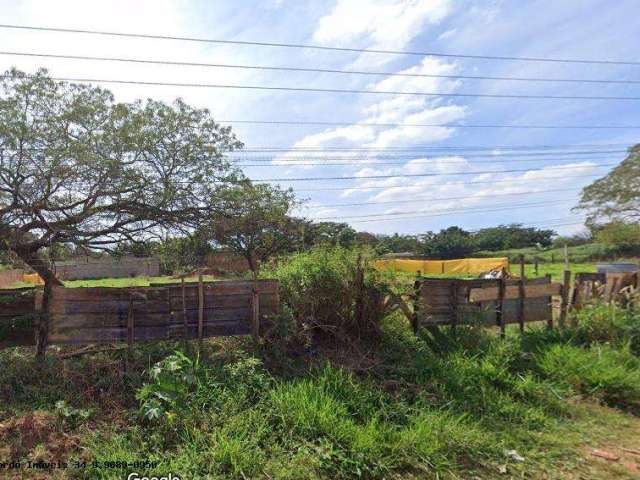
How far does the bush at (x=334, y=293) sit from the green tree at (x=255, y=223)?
154cm

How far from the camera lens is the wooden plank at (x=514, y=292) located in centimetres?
727

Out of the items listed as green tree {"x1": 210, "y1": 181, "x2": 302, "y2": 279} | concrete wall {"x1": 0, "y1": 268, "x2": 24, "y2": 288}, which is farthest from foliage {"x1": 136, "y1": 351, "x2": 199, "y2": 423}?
concrete wall {"x1": 0, "y1": 268, "x2": 24, "y2": 288}

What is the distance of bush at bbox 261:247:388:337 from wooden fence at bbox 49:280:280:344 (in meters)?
0.33

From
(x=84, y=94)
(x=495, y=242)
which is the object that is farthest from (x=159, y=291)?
(x=495, y=242)

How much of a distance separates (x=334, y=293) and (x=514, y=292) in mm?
3816

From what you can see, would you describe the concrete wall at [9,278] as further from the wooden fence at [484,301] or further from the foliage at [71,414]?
the wooden fence at [484,301]

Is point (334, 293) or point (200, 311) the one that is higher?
point (334, 293)

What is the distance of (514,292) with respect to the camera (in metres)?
7.80

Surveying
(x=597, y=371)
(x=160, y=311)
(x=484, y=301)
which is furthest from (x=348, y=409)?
(x=484, y=301)

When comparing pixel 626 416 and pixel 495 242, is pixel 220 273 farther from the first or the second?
pixel 495 242

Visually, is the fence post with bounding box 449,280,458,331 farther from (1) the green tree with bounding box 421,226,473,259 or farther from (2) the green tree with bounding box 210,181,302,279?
(1) the green tree with bounding box 421,226,473,259

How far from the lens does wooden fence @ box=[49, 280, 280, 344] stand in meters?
5.19

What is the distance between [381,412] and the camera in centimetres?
435

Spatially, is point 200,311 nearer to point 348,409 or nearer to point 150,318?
point 150,318
